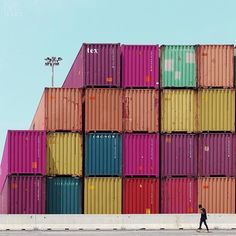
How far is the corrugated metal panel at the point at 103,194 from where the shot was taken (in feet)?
146

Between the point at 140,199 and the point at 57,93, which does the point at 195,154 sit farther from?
the point at 57,93

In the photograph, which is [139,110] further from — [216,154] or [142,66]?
[216,154]

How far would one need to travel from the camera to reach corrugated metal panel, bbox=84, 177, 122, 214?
146 feet

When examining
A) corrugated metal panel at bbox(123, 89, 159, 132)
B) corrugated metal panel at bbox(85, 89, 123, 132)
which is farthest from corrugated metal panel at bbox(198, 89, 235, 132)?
corrugated metal panel at bbox(85, 89, 123, 132)

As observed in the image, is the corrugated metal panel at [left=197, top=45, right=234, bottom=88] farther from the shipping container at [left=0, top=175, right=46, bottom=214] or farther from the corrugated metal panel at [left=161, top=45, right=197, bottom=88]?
the shipping container at [left=0, top=175, right=46, bottom=214]

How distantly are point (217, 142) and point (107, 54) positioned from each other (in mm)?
8462

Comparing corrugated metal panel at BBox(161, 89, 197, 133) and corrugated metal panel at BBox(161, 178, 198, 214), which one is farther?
corrugated metal panel at BBox(161, 89, 197, 133)

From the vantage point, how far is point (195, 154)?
148 ft

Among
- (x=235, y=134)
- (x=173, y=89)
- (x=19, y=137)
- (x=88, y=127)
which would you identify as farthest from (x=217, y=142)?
(x=19, y=137)

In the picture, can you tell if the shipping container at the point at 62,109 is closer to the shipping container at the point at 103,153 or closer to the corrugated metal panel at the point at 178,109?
the shipping container at the point at 103,153

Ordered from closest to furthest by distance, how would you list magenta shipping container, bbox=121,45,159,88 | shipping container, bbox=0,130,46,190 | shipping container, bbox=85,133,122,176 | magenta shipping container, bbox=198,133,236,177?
shipping container, bbox=0,130,46,190
shipping container, bbox=85,133,122,176
magenta shipping container, bbox=198,133,236,177
magenta shipping container, bbox=121,45,159,88

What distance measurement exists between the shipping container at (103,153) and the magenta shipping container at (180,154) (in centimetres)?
274

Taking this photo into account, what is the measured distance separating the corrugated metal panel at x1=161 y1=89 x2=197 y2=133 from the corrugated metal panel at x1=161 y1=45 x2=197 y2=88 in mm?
500

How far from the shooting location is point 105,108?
45.3m
